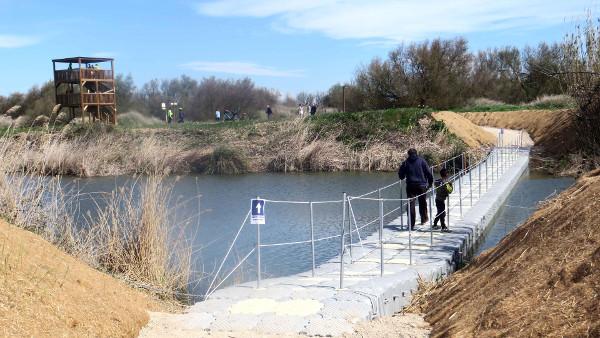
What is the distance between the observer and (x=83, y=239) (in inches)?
452

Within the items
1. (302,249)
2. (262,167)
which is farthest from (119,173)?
(302,249)

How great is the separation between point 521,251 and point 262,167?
3106cm

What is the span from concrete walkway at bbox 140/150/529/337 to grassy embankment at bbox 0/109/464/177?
74.0 ft

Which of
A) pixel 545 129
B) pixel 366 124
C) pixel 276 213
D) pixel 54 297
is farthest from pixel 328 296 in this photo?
pixel 545 129

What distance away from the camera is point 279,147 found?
39.7 metres

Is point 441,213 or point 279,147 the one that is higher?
point 441,213

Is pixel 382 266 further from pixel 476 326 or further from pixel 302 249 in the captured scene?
pixel 302 249

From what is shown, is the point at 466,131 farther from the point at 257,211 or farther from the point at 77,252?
the point at 77,252

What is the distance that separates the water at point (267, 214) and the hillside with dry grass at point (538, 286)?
5.05m

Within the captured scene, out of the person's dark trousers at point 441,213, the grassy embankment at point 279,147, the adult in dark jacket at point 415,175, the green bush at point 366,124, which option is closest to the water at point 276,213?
the person's dark trousers at point 441,213

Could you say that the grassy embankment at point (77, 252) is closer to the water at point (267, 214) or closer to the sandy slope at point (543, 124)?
the water at point (267, 214)

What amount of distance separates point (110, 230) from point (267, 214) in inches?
385

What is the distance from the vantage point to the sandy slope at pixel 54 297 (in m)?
6.56

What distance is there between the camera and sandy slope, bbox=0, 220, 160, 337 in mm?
6559
